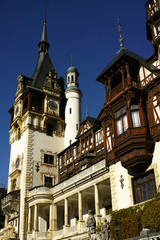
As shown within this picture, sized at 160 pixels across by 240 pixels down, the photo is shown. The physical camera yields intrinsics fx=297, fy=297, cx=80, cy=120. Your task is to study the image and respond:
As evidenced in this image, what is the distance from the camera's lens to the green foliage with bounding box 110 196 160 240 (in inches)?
789

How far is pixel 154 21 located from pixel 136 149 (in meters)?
13.5

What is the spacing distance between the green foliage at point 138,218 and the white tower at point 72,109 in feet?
76.5

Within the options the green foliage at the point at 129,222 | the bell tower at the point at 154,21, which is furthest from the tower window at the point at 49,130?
the green foliage at the point at 129,222

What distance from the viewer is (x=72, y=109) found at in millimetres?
48094

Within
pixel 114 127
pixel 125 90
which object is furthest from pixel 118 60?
pixel 114 127

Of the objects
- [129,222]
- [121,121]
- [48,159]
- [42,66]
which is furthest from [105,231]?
[42,66]

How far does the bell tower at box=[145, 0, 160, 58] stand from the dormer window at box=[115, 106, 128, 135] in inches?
249

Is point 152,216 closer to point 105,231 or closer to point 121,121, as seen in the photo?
point 105,231

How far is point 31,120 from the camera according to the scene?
44.7 m

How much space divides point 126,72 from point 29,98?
21.3 m

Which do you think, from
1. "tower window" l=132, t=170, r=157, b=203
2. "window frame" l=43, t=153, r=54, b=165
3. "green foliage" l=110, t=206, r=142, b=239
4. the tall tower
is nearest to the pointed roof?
the tall tower

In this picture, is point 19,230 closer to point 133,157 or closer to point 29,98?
point 29,98

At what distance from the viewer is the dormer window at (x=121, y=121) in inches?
1008

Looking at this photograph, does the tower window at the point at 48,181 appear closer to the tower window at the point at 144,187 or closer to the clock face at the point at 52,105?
the clock face at the point at 52,105
